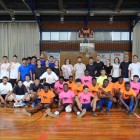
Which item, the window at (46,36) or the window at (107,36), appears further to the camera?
the window at (46,36)

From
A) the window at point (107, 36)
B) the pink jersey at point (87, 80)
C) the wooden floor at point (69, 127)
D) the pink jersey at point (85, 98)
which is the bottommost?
the wooden floor at point (69, 127)

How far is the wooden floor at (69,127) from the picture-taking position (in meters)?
3.31

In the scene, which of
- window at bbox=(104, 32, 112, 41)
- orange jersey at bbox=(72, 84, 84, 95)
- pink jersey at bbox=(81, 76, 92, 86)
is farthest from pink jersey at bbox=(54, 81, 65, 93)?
window at bbox=(104, 32, 112, 41)

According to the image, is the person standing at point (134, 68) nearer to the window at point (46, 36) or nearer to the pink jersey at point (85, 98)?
the pink jersey at point (85, 98)

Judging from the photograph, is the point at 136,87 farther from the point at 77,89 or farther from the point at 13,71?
the point at 13,71

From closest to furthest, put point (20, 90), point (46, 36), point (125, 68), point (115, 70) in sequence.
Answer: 1. point (20, 90)
2. point (125, 68)
3. point (115, 70)
4. point (46, 36)

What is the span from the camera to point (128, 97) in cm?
527

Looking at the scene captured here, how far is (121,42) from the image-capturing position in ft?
43.2

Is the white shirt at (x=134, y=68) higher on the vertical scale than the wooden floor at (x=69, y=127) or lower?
higher

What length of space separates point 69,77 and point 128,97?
227 cm

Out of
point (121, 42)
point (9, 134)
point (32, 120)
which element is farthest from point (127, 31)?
point (9, 134)

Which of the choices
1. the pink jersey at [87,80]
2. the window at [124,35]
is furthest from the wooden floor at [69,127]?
the window at [124,35]

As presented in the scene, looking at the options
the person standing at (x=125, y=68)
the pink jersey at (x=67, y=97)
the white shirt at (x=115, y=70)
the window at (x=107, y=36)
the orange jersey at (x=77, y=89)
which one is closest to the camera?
the pink jersey at (x=67, y=97)

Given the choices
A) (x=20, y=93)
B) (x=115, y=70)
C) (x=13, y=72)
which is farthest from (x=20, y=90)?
(x=115, y=70)
